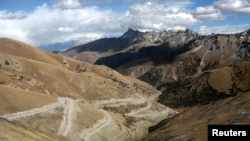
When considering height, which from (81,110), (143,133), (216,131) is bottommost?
(143,133)

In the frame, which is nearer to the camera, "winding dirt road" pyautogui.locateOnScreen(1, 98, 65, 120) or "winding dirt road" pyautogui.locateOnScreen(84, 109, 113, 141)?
"winding dirt road" pyautogui.locateOnScreen(1, 98, 65, 120)

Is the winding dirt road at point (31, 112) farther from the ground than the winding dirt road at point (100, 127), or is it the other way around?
the winding dirt road at point (31, 112)

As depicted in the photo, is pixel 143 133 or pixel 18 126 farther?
pixel 143 133

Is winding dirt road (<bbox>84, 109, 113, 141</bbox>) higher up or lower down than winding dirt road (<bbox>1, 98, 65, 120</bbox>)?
lower down

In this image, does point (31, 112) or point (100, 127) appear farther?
point (100, 127)

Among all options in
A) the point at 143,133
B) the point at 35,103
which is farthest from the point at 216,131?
the point at 143,133

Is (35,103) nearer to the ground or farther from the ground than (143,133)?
farther from the ground

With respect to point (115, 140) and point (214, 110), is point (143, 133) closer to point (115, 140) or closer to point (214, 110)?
point (115, 140)

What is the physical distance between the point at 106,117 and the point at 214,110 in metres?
45.2

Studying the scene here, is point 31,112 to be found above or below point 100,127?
above

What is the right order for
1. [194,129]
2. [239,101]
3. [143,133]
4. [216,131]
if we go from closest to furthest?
[216,131] → [194,129] → [239,101] → [143,133]

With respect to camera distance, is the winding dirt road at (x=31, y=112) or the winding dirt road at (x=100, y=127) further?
the winding dirt road at (x=100, y=127)

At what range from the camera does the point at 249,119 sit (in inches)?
3861

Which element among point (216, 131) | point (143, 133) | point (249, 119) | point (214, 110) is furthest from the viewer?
point (143, 133)
